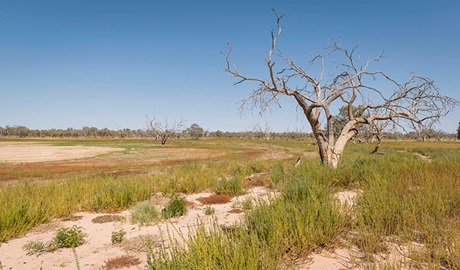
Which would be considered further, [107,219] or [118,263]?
[107,219]

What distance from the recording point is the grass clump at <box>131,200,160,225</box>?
6.68 meters

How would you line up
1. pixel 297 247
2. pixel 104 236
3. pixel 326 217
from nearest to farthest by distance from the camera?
pixel 297 247 < pixel 326 217 < pixel 104 236

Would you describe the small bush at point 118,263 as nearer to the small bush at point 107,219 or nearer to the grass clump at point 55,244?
the grass clump at point 55,244

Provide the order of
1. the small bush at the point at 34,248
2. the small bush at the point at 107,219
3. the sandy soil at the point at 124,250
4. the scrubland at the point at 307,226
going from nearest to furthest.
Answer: the scrubland at the point at 307,226 → the sandy soil at the point at 124,250 → the small bush at the point at 34,248 → the small bush at the point at 107,219

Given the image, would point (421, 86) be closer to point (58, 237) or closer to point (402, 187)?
point (402, 187)

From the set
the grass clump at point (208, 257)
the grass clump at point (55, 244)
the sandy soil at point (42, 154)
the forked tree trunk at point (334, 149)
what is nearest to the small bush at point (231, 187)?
the forked tree trunk at point (334, 149)

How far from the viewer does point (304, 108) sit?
36.3 ft

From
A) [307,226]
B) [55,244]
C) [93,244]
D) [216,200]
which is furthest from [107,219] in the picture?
[307,226]

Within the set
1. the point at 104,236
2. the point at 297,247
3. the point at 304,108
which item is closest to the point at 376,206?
the point at 297,247

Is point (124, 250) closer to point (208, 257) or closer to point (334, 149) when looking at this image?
point (208, 257)

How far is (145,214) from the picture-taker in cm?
680

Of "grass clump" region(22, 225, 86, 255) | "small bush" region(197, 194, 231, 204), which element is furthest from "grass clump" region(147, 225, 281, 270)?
"small bush" region(197, 194, 231, 204)

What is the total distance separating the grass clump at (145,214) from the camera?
21.9 ft

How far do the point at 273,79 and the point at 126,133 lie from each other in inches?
6185
